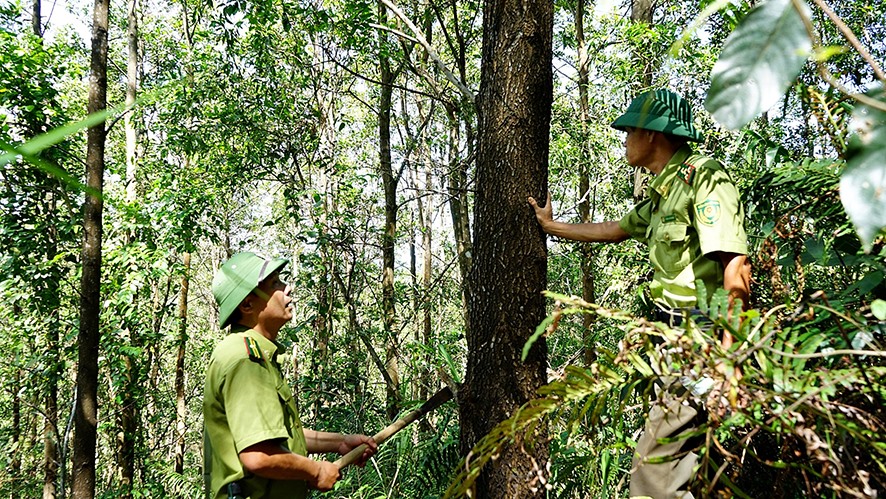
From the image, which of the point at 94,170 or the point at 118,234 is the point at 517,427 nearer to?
the point at 94,170

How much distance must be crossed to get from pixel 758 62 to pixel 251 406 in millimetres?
2278

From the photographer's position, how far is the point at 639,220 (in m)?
2.99

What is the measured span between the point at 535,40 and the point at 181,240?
715cm

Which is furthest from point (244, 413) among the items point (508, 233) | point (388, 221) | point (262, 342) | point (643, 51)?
point (388, 221)

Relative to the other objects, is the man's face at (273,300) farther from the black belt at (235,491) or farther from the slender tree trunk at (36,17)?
the slender tree trunk at (36,17)

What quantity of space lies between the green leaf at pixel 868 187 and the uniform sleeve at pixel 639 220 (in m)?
2.47

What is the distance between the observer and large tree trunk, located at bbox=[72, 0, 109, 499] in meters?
5.25

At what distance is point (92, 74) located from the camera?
17.2 ft

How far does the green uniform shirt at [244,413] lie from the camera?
2.45 m

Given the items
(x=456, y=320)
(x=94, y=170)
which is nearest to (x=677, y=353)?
(x=94, y=170)

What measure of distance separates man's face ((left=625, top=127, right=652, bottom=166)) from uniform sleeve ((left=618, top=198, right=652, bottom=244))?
20cm

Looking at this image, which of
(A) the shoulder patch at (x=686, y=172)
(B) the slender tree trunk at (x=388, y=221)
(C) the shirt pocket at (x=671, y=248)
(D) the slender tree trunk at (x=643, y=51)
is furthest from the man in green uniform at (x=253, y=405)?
(D) the slender tree trunk at (x=643, y=51)

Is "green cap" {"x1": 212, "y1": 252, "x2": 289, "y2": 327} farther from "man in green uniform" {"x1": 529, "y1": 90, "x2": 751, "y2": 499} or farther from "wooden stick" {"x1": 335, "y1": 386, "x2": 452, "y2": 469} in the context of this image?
"man in green uniform" {"x1": 529, "y1": 90, "x2": 751, "y2": 499}

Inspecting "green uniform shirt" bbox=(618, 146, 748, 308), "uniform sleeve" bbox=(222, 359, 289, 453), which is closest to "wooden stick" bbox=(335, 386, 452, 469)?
"uniform sleeve" bbox=(222, 359, 289, 453)
